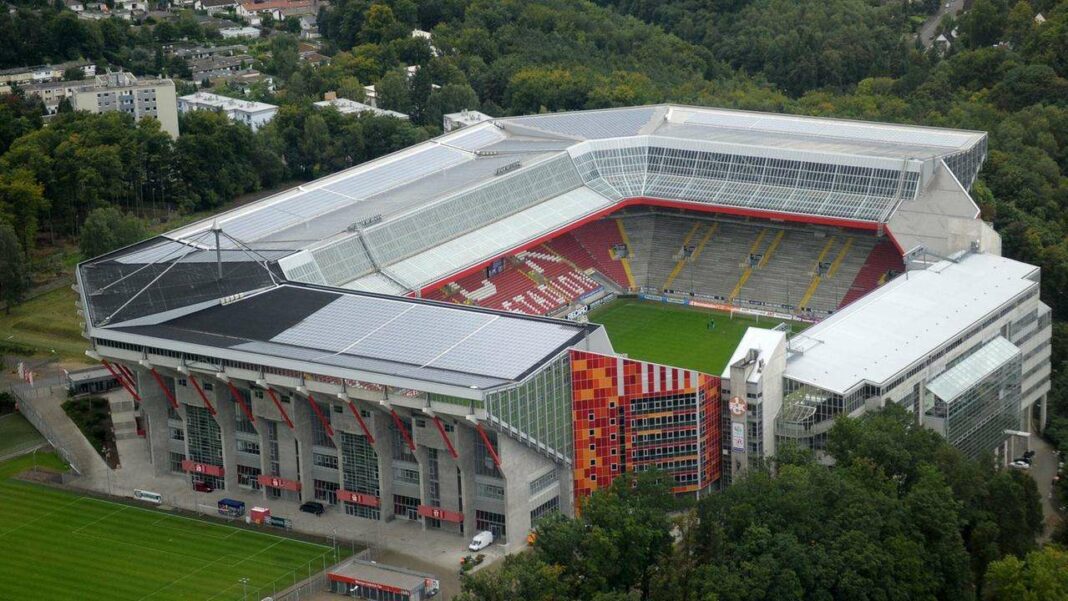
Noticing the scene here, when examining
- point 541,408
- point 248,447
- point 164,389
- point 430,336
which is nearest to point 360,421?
point 430,336

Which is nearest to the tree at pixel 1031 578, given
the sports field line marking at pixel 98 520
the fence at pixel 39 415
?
the sports field line marking at pixel 98 520

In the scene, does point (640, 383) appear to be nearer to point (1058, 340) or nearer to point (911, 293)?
point (911, 293)

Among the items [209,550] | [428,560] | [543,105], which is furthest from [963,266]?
[543,105]

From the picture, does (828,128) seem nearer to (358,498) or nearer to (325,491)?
(325,491)

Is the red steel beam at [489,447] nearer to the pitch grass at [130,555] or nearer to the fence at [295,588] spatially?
the fence at [295,588]

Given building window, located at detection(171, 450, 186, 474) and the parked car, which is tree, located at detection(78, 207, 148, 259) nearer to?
building window, located at detection(171, 450, 186, 474)
